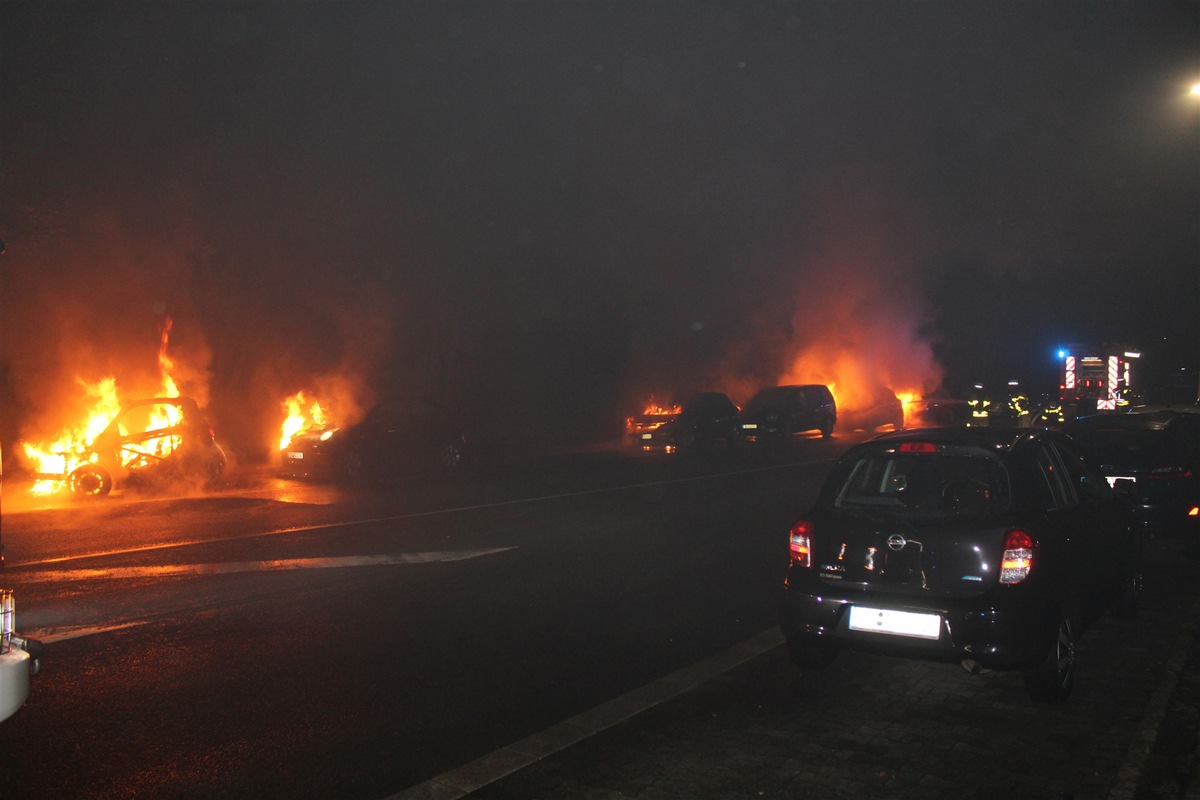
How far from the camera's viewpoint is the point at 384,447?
64.0 feet

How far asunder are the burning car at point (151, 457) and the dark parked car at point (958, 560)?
1420 centimetres

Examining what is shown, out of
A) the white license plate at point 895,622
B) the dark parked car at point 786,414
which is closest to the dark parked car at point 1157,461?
the white license plate at point 895,622

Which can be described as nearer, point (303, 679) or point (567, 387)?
point (303, 679)

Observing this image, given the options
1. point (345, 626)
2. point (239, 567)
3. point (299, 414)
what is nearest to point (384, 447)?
point (299, 414)

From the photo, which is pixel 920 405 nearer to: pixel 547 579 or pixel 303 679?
pixel 547 579

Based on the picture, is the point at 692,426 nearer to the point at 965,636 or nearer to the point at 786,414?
the point at 786,414

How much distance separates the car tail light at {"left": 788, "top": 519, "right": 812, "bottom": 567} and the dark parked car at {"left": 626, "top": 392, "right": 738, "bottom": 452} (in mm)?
18701

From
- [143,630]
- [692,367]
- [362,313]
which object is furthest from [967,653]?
[692,367]

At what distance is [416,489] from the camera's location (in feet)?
53.8

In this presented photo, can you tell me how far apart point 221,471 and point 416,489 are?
13.6 feet

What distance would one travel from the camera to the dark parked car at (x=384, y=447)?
18484 mm

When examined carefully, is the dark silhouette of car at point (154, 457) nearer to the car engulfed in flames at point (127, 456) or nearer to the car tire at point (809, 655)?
the car engulfed in flames at point (127, 456)

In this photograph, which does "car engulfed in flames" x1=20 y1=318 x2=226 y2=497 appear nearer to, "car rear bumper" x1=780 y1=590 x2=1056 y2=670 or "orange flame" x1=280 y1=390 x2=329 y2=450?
"orange flame" x1=280 y1=390 x2=329 y2=450

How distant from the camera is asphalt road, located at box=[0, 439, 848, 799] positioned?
463 cm
